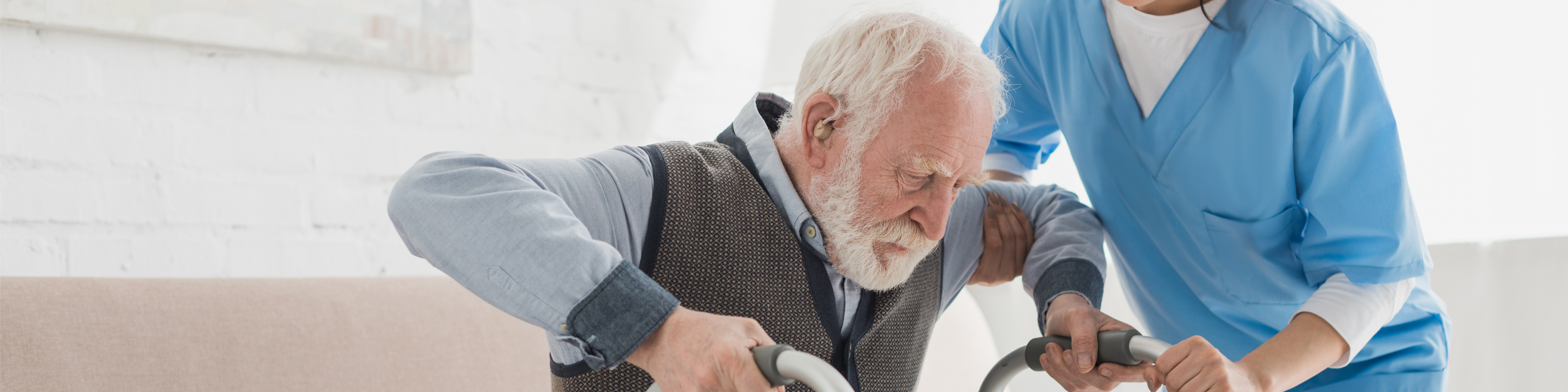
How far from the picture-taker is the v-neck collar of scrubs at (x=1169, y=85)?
986 millimetres

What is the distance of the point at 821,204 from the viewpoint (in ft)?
3.23

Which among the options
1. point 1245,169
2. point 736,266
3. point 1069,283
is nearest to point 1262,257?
point 1245,169

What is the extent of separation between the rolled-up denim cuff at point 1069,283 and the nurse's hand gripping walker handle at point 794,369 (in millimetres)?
503

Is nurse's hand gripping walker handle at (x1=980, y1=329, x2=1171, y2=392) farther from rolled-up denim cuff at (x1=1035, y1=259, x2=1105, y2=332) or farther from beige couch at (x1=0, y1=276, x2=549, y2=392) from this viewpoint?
beige couch at (x1=0, y1=276, x2=549, y2=392)

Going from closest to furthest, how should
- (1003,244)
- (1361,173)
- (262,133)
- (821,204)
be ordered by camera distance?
(1361,173), (821,204), (1003,244), (262,133)

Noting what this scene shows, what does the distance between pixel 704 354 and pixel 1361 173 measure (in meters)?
0.69

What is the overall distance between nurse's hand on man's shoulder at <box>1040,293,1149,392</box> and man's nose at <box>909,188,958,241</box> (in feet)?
0.54

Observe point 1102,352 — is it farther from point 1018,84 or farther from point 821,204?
point 1018,84

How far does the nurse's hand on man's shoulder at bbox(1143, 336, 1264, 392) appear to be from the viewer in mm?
774

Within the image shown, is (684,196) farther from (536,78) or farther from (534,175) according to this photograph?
(536,78)

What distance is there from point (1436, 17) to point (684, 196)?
Answer: 1350mm

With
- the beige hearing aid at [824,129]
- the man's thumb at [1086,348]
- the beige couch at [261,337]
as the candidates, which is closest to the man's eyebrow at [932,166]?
the beige hearing aid at [824,129]

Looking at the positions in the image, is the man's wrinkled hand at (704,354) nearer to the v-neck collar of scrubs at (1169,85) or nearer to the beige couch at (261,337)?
the v-neck collar of scrubs at (1169,85)

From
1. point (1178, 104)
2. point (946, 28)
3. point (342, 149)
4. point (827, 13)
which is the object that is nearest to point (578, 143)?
point (342, 149)
